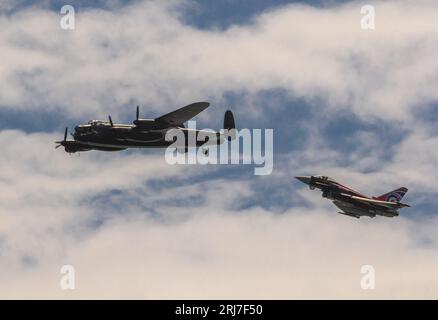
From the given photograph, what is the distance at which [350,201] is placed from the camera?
126688 millimetres

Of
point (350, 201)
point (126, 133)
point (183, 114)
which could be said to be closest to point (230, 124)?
point (183, 114)

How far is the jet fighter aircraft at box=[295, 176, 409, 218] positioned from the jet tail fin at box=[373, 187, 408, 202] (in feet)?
3.66

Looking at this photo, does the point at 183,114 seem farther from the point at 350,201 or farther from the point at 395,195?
the point at 395,195

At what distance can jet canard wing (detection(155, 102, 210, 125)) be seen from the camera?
10412cm

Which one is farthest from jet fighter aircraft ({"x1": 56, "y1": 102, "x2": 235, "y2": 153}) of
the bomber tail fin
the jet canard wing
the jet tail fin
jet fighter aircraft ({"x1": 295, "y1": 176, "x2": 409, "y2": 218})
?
the jet tail fin

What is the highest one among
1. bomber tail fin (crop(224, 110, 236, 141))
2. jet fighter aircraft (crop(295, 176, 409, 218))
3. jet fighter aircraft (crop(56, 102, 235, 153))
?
bomber tail fin (crop(224, 110, 236, 141))

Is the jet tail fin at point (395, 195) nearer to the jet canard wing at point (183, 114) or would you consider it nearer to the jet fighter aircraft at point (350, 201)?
the jet fighter aircraft at point (350, 201)

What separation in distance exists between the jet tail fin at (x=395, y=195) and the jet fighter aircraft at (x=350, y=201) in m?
1.12

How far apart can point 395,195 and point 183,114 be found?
150ft

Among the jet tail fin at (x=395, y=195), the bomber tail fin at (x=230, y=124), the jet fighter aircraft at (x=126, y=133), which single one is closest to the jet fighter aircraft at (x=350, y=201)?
the jet tail fin at (x=395, y=195)

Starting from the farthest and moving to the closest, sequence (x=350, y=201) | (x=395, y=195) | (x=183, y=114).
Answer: (x=395, y=195)
(x=350, y=201)
(x=183, y=114)

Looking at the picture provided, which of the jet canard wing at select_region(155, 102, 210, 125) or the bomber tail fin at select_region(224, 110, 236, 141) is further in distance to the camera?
the bomber tail fin at select_region(224, 110, 236, 141)

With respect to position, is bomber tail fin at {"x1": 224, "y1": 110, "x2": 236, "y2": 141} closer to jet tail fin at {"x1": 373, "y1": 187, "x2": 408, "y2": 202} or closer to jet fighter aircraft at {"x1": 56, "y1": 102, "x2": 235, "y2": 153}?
jet fighter aircraft at {"x1": 56, "y1": 102, "x2": 235, "y2": 153}

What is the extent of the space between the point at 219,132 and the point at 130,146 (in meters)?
13.4
